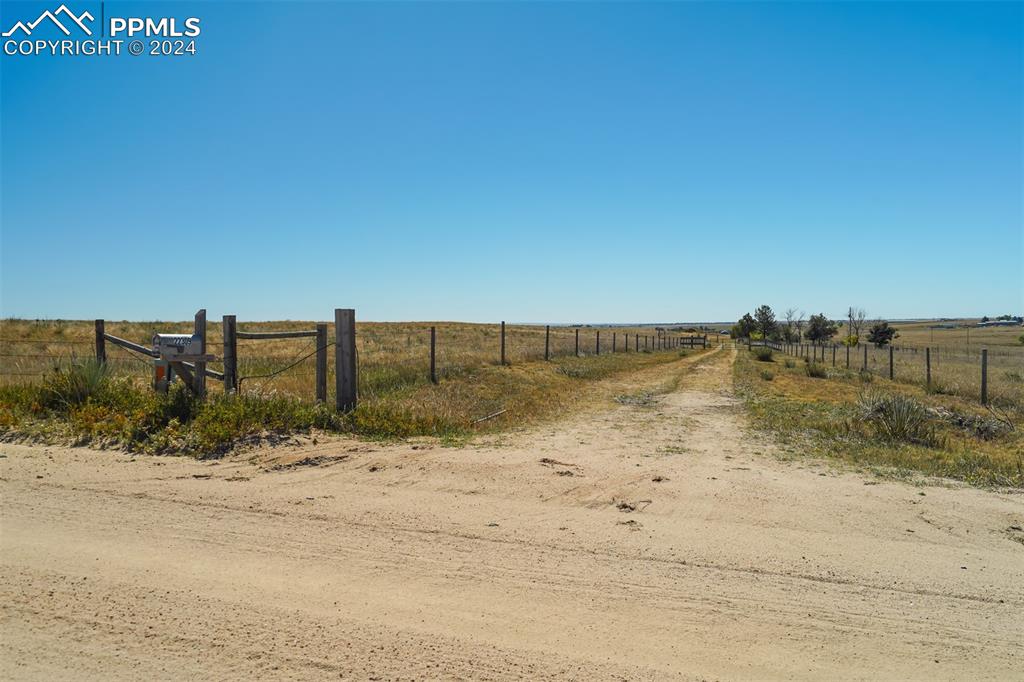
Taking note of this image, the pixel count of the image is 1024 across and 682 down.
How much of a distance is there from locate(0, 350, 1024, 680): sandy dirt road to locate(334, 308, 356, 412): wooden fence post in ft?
8.92

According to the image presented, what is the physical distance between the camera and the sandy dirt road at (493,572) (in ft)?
10.9

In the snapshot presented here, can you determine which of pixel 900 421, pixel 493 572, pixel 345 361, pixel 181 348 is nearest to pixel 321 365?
pixel 345 361

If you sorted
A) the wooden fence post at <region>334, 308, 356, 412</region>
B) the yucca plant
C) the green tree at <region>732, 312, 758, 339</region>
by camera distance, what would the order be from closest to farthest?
the yucca plant → the wooden fence post at <region>334, 308, 356, 412</region> → the green tree at <region>732, 312, 758, 339</region>

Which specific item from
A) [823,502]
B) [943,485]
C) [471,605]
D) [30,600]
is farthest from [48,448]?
[943,485]

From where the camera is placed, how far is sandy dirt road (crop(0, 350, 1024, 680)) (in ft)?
10.9

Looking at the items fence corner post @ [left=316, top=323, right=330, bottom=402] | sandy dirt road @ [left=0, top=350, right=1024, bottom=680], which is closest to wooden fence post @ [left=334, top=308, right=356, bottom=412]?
fence corner post @ [left=316, top=323, right=330, bottom=402]

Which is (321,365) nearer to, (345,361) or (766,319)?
Result: (345,361)

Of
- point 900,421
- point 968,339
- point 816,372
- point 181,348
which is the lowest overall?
point 816,372

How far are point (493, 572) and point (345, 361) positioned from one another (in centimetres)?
645

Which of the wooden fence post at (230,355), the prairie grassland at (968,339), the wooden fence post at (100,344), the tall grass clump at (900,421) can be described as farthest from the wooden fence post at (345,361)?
the prairie grassland at (968,339)

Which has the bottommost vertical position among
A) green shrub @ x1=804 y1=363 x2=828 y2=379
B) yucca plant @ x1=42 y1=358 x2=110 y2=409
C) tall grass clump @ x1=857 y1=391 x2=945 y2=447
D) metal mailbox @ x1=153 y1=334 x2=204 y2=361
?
green shrub @ x1=804 y1=363 x2=828 y2=379

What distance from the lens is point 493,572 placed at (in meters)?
4.32

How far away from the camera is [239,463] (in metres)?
7.26

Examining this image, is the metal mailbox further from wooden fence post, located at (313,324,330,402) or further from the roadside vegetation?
wooden fence post, located at (313,324,330,402)
